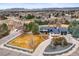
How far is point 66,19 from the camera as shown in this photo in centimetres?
390

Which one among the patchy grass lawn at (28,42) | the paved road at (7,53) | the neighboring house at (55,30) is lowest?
the paved road at (7,53)

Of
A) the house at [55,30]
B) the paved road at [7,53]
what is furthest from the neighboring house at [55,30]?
the paved road at [7,53]

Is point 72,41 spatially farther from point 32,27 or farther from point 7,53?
point 7,53

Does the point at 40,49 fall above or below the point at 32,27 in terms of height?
below

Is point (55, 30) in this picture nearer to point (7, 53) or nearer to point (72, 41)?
point (72, 41)

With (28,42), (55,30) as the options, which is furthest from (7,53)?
(55,30)

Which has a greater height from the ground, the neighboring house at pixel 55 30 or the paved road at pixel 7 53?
the neighboring house at pixel 55 30

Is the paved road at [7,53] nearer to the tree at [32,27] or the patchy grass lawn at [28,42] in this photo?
the patchy grass lawn at [28,42]

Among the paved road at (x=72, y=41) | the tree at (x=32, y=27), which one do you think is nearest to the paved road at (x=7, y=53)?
the tree at (x=32, y=27)

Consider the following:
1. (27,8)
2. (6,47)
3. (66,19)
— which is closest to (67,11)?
(66,19)

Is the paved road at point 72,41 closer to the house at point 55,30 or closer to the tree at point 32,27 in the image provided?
the house at point 55,30

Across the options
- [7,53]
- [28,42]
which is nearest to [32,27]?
[28,42]

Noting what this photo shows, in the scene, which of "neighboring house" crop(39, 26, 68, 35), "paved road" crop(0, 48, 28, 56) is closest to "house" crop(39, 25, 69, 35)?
Result: "neighboring house" crop(39, 26, 68, 35)

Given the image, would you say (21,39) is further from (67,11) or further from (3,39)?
(67,11)
